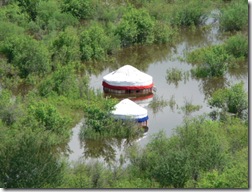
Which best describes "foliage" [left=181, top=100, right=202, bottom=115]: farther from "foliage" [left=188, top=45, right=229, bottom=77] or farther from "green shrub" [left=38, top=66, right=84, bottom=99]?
"green shrub" [left=38, top=66, right=84, bottom=99]

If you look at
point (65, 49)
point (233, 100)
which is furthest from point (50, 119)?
point (65, 49)

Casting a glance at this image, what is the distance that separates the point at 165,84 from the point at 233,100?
176 inches

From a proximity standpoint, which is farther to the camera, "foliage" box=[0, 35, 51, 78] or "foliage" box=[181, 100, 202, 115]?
"foliage" box=[0, 35, 51, 78]

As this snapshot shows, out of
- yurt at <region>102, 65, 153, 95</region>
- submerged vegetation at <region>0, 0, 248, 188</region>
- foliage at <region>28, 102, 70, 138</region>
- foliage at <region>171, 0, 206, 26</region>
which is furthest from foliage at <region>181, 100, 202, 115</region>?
foliage at <region>171, 0, 206, 26</region>

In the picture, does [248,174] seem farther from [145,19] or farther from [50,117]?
[145,19]

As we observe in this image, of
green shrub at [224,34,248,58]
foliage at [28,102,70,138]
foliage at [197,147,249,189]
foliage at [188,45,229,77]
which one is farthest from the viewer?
green shrub at [224,34,248,58]

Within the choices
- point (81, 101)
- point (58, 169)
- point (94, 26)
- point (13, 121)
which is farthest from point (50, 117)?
point (94, 26)

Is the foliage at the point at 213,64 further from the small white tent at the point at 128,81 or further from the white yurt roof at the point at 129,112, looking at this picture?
the white yurt roof at the point at 129,112

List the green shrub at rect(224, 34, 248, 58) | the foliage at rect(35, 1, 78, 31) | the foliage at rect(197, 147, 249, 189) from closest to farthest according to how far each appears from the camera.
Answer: the foliage at rect(197, 147, 249, 189) → the green shrub at rect(224, 34, 248, 58) → the foliage at rect(35, 1, 78, 31)

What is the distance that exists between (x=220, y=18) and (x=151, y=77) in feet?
30.5

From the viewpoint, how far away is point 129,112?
70.2 feet

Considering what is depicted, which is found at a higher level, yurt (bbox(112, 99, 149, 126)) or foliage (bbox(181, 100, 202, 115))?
yurt (bbox(112, 99, 149, 126))

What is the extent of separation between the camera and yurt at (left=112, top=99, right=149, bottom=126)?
2120 cm

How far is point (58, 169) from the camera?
51.0ft
